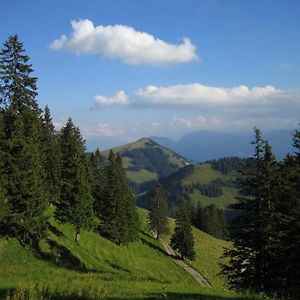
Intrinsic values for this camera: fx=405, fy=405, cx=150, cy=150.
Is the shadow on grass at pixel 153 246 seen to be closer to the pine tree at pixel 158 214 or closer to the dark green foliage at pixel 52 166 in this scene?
the pine tree at pixel 158 214

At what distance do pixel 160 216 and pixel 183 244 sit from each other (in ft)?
43.6

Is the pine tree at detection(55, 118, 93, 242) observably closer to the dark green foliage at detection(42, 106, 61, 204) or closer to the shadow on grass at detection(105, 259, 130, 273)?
the dark green foliage at detection(42, 106, 61, 204)

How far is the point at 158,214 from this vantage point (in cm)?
9312

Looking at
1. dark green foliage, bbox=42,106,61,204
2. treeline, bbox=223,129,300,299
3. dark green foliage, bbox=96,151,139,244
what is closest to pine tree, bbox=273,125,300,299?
treeline, bbox=223,129,300,299

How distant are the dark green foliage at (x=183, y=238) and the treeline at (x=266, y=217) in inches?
2040

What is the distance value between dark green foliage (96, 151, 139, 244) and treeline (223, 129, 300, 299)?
40495 millimetres

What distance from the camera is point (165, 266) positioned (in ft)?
228

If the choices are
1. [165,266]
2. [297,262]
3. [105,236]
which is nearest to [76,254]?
[105,236]

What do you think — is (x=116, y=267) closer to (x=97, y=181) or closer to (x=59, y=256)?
(x=59, y=256)

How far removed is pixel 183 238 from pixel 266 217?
5468 centimetres

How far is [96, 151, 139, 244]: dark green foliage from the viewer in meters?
68.1

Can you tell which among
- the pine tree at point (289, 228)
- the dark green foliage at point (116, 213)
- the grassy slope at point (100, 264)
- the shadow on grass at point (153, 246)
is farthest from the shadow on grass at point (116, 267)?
the pine tree at point (289, 228)

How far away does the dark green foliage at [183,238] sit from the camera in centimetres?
8056

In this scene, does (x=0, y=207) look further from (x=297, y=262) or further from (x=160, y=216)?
(x=160, y=216)
